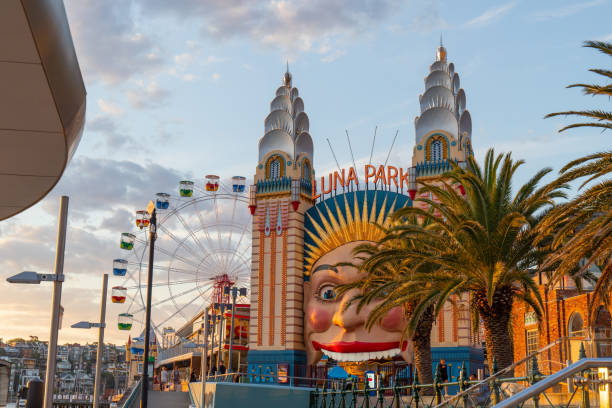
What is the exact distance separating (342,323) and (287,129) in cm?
1244

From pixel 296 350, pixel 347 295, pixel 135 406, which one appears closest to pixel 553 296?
pixel 347 295

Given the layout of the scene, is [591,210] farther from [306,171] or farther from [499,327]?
[306,171]

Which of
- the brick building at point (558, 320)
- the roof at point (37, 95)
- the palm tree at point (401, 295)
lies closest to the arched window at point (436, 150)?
the brick building at point (558, 320)

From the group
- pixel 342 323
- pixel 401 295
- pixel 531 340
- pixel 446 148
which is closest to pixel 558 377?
pixel 401 295

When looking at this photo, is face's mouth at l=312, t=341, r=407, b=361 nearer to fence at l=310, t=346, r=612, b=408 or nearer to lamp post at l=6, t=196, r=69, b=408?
fence at l=310, t=346, r=612, b=408

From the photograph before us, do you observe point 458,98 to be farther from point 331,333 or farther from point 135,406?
point 135,406

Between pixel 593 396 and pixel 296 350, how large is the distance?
29845 millimetres

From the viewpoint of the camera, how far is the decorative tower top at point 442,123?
3747 centimetres

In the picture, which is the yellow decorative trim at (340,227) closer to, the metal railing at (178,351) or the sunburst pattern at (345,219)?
the sunburst pattern at (345,219)

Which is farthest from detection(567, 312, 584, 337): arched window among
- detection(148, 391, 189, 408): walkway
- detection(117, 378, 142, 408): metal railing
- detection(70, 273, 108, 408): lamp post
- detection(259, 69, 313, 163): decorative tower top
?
detection(70, 273, 108, 408): lamp post

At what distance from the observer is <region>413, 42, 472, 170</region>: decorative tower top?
123 ft

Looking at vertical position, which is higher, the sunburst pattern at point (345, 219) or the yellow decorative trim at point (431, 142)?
the yellow decorative trim at point (431, 142)

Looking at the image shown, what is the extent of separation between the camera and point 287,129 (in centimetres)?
4188

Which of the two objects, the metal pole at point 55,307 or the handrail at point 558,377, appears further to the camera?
the metal pole at point 55,307
